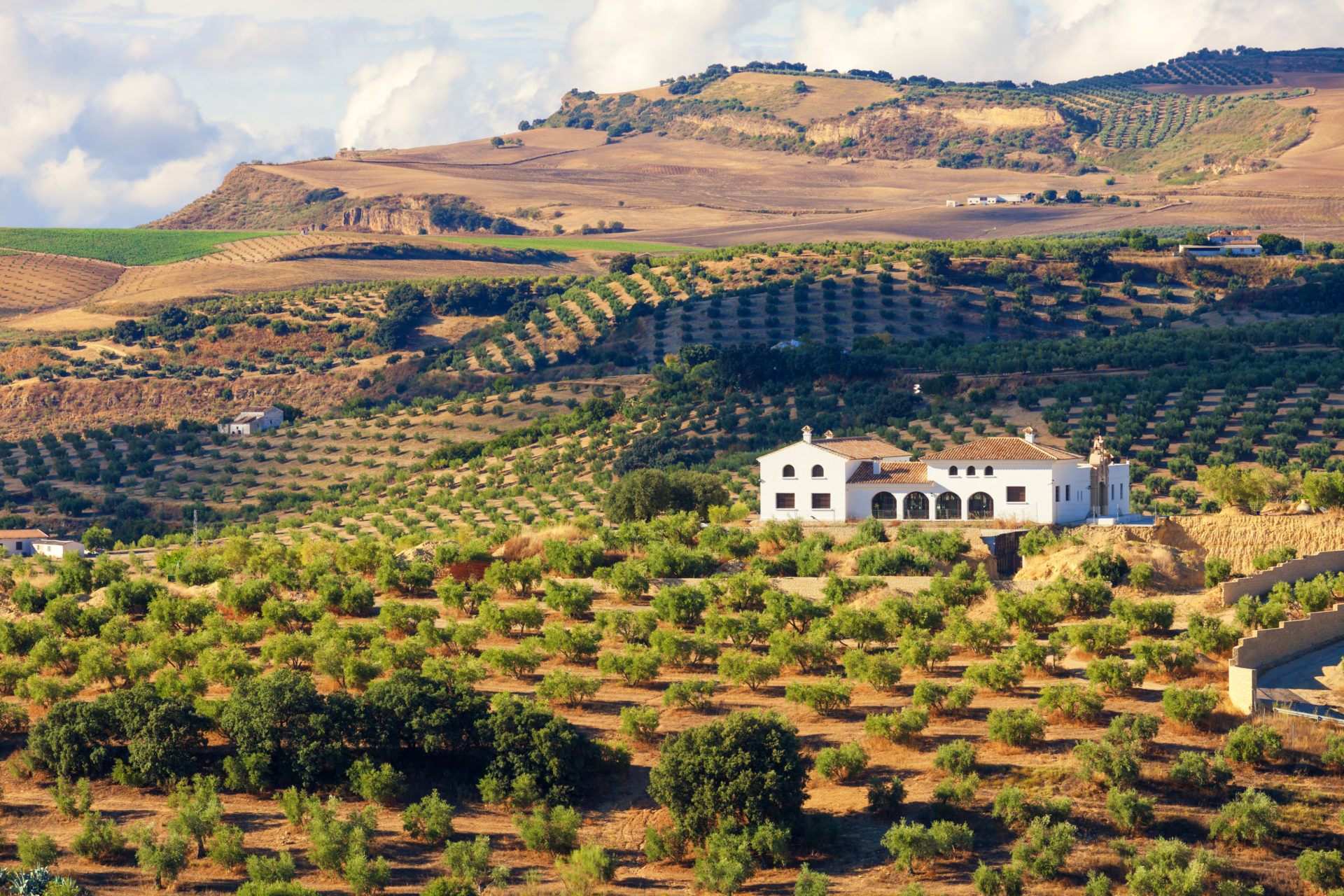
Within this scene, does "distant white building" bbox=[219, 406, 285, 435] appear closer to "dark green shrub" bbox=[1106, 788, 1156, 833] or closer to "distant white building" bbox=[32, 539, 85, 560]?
"distant white building" bbox=[32, 539, 85, 560]

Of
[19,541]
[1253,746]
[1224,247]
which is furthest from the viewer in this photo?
[1224,247]

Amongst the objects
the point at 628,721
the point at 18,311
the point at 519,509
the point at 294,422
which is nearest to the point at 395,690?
the point at 628,721

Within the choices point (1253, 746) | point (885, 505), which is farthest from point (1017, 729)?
point (885, 505)

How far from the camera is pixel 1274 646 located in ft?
135

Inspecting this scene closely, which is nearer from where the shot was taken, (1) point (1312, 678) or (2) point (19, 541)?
(1) point (1312, 678)

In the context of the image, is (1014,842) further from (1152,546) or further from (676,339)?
(676,339)

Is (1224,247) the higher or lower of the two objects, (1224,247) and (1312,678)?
the higher

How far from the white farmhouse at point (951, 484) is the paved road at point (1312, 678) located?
49.0 ft

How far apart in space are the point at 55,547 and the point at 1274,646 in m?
56.6

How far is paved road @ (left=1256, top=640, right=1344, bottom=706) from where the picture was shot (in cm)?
3931

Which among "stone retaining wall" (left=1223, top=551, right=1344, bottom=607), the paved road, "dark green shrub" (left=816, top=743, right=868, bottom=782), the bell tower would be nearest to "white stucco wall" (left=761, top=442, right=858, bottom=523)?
the bell tower

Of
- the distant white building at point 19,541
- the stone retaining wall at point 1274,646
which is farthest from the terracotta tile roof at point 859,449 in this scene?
the distant white building at point 19,541

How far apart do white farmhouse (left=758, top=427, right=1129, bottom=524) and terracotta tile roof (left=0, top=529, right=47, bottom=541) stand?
41.1 meters

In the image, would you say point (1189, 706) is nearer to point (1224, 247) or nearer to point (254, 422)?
point (254, 422)
